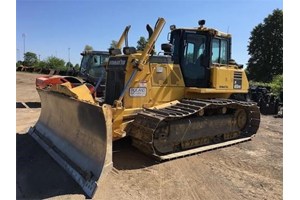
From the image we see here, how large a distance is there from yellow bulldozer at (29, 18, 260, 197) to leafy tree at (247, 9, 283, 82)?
3297 cm

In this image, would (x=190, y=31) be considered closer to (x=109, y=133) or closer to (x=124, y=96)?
(x=124, y=96)

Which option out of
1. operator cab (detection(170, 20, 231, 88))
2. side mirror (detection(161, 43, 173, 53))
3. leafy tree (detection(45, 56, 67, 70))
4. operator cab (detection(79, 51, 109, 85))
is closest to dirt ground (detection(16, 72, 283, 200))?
operator cab (detection(170, 20, 231, 88))

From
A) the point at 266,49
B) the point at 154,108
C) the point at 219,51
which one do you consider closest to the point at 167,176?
the point at 154,108


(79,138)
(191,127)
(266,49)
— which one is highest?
(266,49)

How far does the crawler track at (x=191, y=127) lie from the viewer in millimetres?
5996

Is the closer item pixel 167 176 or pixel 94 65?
pixel 167 176

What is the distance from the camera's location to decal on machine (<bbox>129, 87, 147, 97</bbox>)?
648 cm

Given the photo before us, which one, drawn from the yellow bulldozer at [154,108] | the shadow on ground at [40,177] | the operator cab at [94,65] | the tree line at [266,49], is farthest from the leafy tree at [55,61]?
the shadow on ground at [40,177]

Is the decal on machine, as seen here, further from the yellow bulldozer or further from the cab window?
the cab window

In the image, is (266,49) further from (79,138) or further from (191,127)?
(79,138)

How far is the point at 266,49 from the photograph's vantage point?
40.1 meters

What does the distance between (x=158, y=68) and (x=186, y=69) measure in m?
0.93

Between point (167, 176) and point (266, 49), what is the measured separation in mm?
38387

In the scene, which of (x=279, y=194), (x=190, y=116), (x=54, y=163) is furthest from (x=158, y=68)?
(x=279, y=194)
